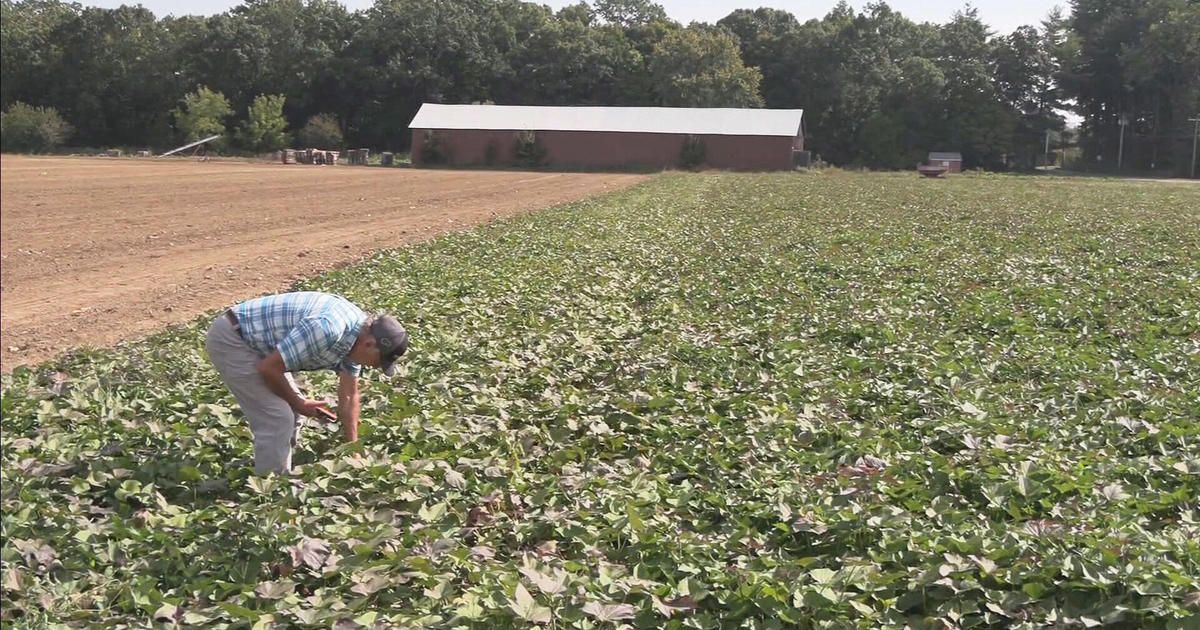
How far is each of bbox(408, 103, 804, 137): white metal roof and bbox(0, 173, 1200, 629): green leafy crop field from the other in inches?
2582

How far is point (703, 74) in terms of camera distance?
98125 mm

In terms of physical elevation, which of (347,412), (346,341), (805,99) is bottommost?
(347,412)

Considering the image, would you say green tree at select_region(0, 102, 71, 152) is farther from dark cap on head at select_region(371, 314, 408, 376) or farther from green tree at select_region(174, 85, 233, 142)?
dark cap on head at select_region(371, 314, 408, 376)

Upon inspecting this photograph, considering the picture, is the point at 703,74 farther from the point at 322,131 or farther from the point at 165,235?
the point at 165,235

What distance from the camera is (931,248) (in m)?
20.2

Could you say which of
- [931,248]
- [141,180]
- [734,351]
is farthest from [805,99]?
[734,351]

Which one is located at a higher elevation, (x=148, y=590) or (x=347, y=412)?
(x=347, y=412)

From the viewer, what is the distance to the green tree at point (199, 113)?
8969 millimetres

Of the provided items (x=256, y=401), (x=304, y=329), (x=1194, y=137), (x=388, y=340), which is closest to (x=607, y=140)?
(x=1194, y=137)

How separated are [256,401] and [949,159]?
82385 millimetres

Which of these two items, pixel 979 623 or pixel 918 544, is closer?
pixel 979 623

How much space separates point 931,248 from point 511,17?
7887 centimetres

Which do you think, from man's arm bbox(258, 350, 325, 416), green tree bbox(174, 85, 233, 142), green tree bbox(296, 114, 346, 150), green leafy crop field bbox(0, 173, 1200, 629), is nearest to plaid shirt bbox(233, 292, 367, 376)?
man's arm bbox(258, 350, 325, 416)

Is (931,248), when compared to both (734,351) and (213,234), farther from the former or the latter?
(213,234)
